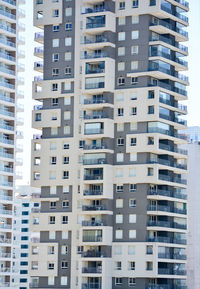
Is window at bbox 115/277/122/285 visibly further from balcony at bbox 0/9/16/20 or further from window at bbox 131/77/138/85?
balcony at bbox 0/9/16/20

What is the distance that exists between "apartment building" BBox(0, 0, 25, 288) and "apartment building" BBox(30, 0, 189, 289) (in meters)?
9.22

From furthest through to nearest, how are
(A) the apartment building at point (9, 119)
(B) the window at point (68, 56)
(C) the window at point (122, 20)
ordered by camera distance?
(A) the apartment building at point (9, 119) → (B) the window at point (68, 56) → (C) the window at point (122, 20)

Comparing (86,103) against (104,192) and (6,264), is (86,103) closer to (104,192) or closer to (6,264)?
(104,192)

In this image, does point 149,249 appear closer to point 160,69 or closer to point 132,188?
point 132,188

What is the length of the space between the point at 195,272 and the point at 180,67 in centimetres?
4308

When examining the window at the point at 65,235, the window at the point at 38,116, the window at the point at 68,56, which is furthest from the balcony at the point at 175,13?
the window at the point at 65,235

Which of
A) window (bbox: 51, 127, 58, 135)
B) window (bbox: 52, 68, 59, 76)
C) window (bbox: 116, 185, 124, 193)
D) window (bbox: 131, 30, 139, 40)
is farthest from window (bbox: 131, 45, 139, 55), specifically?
window (bbox: 116, 185, 124, 193)

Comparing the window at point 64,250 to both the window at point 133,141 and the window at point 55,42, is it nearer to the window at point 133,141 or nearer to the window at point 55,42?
the window at point 133,141

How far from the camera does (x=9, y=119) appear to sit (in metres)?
158

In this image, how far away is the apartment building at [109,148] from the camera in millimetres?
139250

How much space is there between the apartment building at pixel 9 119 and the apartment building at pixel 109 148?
9.22 meters

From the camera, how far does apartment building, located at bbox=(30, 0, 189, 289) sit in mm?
139250

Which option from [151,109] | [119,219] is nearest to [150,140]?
[151,109]

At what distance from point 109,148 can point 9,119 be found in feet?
75.6
